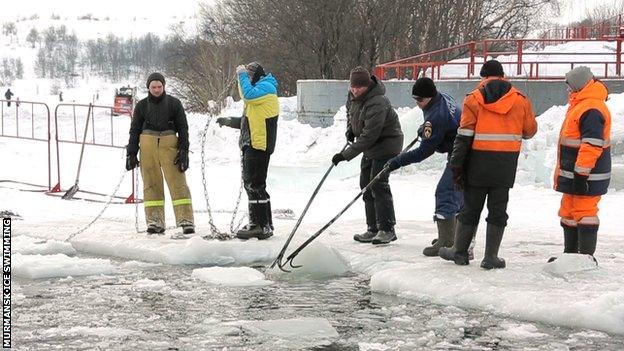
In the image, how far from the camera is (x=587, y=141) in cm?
711

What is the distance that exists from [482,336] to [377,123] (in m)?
3.07

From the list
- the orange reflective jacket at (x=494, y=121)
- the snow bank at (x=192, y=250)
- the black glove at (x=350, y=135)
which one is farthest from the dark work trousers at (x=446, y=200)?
the snow bank at (x=192, y=250)

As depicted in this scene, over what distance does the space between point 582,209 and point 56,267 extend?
442 cm

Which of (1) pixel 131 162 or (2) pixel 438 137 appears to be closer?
(2) pixel 438 137

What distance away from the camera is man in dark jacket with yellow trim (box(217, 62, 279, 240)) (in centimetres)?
904

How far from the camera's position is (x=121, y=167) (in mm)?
20781

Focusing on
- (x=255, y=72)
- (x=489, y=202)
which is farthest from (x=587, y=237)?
(x=255, y=72)

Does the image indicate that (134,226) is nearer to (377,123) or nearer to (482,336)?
(377,123)

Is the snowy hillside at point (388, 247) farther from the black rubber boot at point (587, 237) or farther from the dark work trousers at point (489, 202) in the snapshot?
the dark work trousers at point (489, 202)

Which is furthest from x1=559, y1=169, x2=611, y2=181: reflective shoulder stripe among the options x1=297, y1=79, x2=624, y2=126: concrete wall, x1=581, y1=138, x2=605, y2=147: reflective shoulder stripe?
x1=297, y1=79, x2=624, y2=126: concrete wall

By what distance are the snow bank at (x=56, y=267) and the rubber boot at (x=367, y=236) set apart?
243 cm

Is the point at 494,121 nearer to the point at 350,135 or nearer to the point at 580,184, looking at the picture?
the point at 580,184

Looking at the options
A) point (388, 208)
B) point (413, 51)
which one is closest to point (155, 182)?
point (388, 208)

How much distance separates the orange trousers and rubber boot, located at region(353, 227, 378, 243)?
7.06ft
